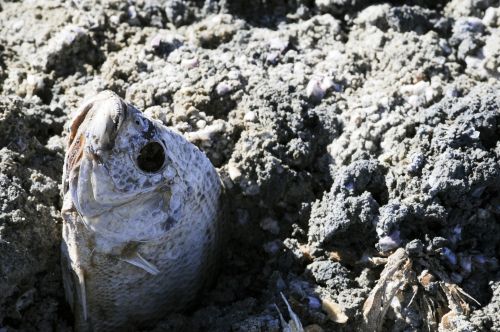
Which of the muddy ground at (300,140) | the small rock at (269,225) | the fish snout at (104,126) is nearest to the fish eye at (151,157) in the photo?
the fish snout at (104,126)

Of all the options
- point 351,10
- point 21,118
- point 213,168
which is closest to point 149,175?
point 213,168

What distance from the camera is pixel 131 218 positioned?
223cm

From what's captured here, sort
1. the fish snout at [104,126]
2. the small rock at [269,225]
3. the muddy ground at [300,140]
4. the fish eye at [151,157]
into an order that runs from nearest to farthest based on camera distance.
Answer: the fish snout at [104,126]
the fish eye at [151,157]
the muddy ground at [300,140]
the small rock at [269,225]

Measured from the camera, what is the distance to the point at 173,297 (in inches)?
105

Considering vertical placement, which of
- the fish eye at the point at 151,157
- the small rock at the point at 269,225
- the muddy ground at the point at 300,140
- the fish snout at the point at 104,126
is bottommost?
the small rock at the point at 269,225

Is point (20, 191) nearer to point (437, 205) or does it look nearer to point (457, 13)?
point (437, 205)

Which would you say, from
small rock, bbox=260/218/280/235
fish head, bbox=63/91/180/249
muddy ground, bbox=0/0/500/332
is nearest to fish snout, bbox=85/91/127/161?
fish head, bbox=63/91/180/249

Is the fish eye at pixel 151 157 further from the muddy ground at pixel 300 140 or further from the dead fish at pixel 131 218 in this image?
the muddy ground at pixel 300 140

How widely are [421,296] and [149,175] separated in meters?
0.98

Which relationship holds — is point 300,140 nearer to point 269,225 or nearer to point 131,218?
point 269,225

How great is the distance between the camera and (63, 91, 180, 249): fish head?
2.05 metres

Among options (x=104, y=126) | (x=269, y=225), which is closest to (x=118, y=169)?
(x=104, y=126)

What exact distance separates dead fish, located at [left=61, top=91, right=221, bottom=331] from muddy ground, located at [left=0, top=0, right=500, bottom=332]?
0.12 metres

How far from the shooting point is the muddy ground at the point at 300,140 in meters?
2.48
